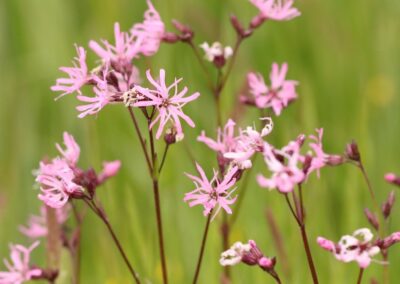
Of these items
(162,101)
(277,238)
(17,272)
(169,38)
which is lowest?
(277,238)

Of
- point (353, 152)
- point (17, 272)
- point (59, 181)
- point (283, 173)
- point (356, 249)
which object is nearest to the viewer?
point (283, 173)

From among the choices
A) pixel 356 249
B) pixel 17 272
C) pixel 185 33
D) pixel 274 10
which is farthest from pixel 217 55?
pixel 356 249

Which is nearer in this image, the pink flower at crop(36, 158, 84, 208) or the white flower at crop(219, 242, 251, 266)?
the white flower at crop(219, 242, 251, 266)

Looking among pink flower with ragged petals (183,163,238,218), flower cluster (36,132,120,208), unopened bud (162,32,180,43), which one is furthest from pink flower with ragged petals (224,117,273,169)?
unopened bud (162,32,180,43)

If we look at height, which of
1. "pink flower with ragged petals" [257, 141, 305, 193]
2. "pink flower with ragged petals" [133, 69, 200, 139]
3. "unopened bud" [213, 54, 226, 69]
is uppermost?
"unopened bud" [213, 54, 226, 69]

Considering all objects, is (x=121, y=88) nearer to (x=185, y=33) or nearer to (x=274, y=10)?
(x=185, y=33)

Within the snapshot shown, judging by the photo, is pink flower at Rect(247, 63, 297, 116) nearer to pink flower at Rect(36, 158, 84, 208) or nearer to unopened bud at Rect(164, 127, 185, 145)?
unopened bud at Rect(164, 127, 185, 145)
